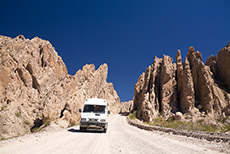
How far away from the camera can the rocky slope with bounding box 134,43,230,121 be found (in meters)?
26.9

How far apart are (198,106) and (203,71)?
6.83 m

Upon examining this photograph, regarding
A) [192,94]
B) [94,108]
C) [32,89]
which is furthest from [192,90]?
[32,89]

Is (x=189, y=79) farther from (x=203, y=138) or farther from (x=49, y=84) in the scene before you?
(x=49, y=84)

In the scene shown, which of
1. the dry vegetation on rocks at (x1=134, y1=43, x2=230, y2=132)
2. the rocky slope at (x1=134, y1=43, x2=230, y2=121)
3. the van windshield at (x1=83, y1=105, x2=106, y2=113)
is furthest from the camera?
the rocky slope at (x1=134, y1=43, x2=230, y2=121)

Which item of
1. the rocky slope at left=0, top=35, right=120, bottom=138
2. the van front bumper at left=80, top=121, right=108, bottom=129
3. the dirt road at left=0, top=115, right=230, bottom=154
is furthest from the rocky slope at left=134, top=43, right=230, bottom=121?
the dirt road at left=0, top=115, right=230, bottom=154

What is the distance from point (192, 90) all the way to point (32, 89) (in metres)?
31.4

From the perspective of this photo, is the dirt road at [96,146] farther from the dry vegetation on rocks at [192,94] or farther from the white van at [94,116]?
A: the dry vegetation on rocks at [192,94]

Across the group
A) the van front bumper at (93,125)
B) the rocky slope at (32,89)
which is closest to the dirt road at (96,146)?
the van front bumper at (93,125)

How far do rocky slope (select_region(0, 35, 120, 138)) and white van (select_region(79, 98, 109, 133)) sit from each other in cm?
926

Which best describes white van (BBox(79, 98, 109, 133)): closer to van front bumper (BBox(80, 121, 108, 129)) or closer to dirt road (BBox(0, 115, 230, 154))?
van front bumper (BBox(80, 121, 108, 129))

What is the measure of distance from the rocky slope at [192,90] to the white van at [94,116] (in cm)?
1875

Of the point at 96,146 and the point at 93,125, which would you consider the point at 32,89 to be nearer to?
the point at 93,125

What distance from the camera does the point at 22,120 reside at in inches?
970

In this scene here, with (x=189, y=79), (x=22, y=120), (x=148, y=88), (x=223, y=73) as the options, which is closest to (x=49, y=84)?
(x=22, y=120)
